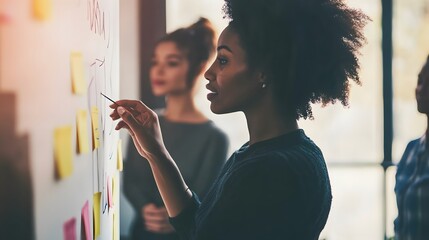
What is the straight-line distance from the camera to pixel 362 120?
2.19 m

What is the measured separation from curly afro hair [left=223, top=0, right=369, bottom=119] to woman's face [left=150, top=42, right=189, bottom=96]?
0.86m

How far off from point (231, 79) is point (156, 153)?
0.25 metres

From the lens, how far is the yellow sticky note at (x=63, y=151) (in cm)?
77

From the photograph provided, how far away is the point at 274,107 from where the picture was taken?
1.10 metres

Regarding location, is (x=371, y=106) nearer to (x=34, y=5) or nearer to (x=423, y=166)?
(x=423, y=166)

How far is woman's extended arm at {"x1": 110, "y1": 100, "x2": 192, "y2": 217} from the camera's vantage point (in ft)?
3.95

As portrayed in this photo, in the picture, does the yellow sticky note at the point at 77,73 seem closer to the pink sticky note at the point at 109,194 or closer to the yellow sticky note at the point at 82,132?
the yellow sticky note at the point at 82,132

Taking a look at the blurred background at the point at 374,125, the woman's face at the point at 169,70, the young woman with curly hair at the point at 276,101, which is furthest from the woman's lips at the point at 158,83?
→ the young woman with curly hair at the point at 276,101

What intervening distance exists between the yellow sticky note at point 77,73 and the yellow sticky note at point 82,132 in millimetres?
41

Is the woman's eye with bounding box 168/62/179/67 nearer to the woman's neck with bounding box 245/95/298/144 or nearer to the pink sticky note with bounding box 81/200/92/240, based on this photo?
the woman's neck with bounding box 245/95/298/144

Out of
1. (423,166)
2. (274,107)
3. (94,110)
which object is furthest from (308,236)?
(423,166)

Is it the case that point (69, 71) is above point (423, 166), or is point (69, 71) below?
above

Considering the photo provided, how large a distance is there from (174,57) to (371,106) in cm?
82

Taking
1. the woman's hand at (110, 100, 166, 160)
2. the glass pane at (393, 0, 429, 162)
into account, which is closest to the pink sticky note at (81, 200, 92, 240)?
the woman's hand at (110, 100, 166, 160)
